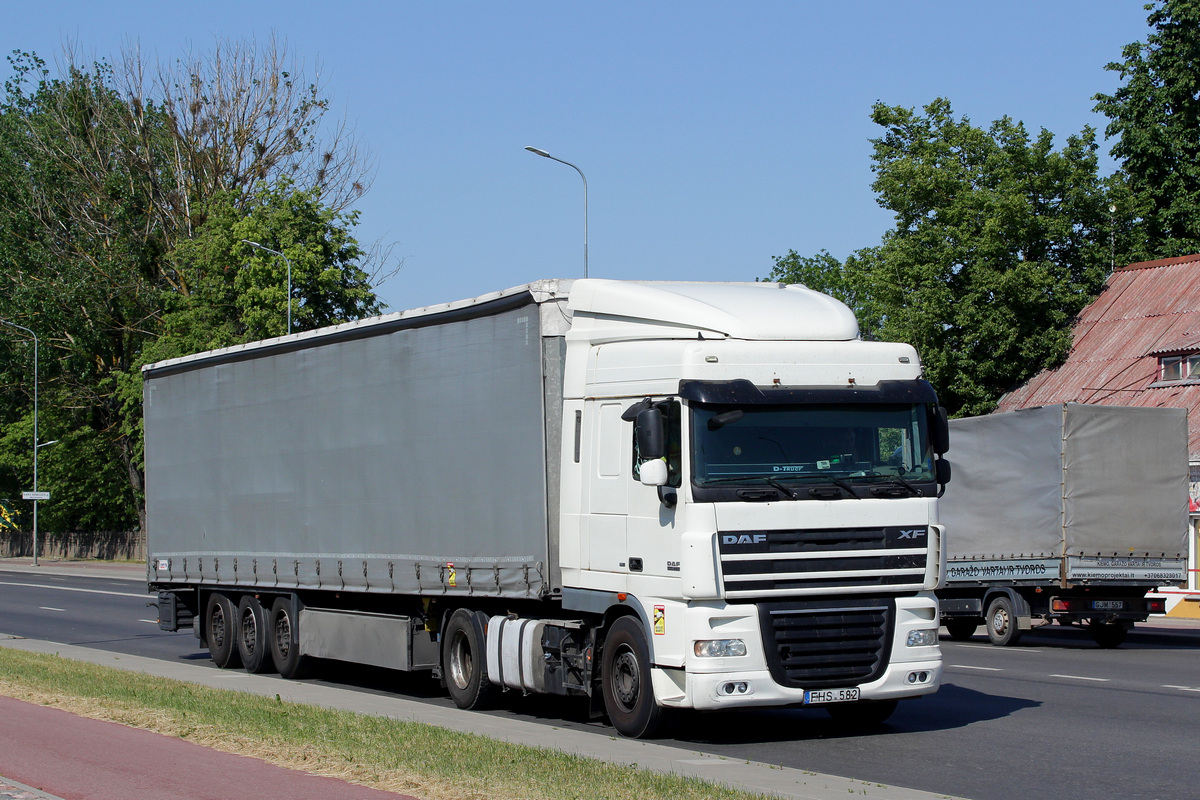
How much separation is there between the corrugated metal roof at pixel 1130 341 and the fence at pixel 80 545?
4133cm

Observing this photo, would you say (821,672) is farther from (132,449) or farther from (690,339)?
(132,449)

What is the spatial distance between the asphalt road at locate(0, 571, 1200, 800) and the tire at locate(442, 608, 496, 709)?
1.18 ft

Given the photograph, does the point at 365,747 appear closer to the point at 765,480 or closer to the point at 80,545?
the point at 765,480

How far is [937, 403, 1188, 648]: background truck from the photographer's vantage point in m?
20.6

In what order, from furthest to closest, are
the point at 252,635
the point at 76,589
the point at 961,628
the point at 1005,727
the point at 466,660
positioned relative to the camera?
the point at 76,589, the point at 961,628, the point at 252,635, the point at 466,660, the point at 1005,727

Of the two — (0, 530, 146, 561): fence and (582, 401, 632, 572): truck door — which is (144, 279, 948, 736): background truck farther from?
(0, 530, 146, 561): fence

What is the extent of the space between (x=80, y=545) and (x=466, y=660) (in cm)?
6167

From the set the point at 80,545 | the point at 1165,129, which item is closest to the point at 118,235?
the point at 80,545

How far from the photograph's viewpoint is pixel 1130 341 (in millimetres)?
37344

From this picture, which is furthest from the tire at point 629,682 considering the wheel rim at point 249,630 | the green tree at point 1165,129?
the green tree at point 1165,129

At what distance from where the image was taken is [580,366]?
40.3 feet

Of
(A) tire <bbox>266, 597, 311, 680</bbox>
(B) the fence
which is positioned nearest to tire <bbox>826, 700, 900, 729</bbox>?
(A) tire <bbox>266, 597, 311, 680</bbox>

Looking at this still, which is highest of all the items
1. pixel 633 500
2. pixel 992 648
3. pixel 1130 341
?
pixel 1130 341

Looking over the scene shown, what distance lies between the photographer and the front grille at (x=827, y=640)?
35.7 feet
